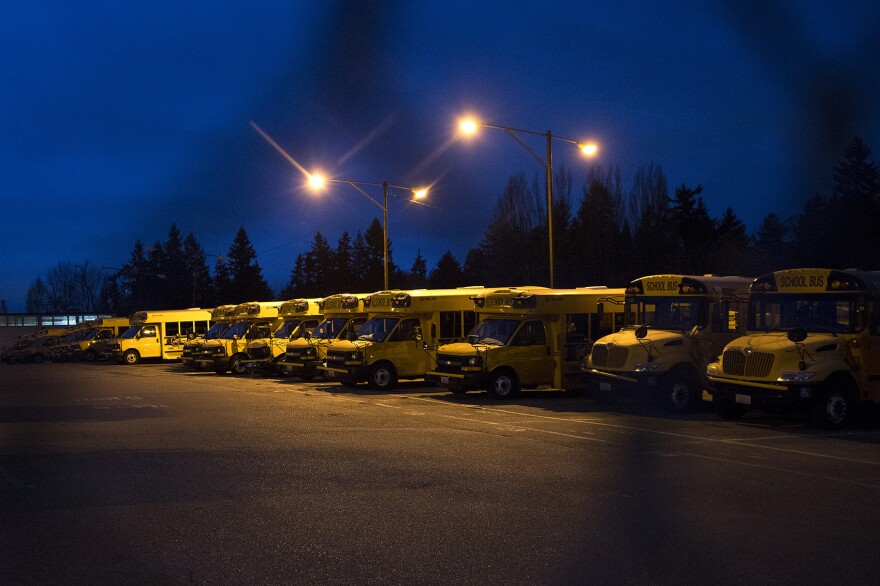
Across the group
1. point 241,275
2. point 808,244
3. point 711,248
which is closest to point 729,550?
point 808,244

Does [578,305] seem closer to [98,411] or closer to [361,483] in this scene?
[98,411]

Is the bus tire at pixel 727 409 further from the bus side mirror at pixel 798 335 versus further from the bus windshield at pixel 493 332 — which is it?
the bus windshield at pixel 493 332

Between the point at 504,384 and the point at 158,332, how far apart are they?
103 feet

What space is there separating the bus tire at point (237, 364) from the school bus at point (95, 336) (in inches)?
1002

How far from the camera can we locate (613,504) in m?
9.32

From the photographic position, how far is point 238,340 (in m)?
37.6

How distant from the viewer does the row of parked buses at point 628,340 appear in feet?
53.8

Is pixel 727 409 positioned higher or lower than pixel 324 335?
lower

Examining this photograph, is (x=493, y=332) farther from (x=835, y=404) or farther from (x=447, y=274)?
(x=447, y=274)

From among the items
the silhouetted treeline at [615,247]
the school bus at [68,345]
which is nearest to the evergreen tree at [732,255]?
the silhouetted treeline at [615,247]

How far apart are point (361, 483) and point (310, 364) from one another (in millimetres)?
20777

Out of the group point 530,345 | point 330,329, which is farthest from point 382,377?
point 530,345

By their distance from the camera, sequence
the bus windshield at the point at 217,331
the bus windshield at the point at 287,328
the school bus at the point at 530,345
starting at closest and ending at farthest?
the school bus at the point at 530,345, the bus windshield at the point at 287,328, the bus windshield at the point at 217,331

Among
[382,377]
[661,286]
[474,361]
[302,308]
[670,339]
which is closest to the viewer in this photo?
[670,339]
